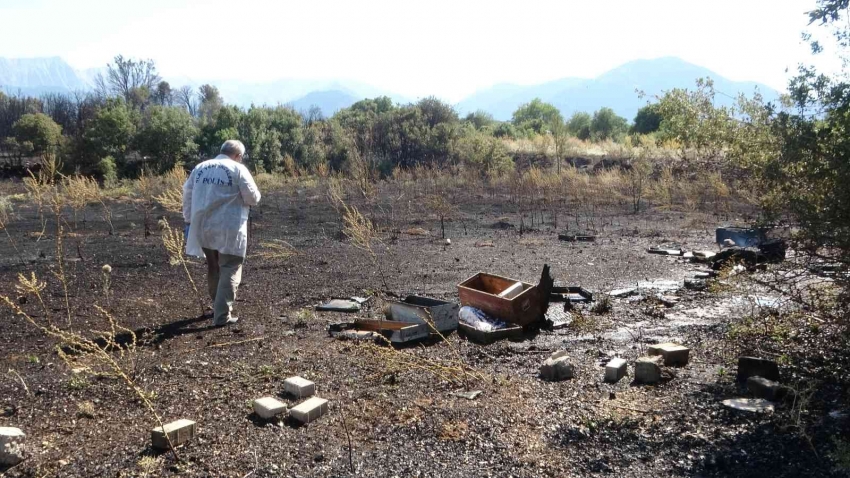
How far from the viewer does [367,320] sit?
19.4 feet

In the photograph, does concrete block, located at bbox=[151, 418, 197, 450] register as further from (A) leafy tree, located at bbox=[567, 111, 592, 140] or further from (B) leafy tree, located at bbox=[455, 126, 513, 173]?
(A) leafy tree, located at bbox=[567, 111, 592, 140]

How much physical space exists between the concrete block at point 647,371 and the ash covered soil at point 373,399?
9cm

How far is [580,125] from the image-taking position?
48125mm

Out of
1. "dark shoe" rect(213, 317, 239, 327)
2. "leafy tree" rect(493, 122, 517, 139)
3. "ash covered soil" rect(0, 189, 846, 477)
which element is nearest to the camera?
"ash covered soil" rect(0, 189, 846, 477)

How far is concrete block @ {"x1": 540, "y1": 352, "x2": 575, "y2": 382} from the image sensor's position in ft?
14.9

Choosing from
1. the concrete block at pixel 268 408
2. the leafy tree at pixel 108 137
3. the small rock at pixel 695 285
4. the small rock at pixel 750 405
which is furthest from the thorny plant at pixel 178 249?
the leafy tree at pixel 108 137

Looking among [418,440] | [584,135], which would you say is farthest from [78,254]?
[584,135]

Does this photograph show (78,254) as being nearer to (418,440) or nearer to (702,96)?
(418,440)

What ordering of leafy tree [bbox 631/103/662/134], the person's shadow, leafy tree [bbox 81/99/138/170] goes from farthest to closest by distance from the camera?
1. leafy tree [bbox 631/103/662/134]
2. leafy tree [bbox 81/99/138/170]
3. the person's shadow

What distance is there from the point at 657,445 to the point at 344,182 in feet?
65.1

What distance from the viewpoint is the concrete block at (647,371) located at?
4.37 metres

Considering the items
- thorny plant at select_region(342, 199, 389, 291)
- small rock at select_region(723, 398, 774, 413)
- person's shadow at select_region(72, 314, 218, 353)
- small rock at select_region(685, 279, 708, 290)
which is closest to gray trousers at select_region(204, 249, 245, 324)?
person's shadow at select_region(72, 314, 218, 353)

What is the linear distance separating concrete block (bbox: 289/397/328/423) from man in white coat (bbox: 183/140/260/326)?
2.38 m

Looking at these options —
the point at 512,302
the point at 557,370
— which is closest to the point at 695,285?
the point at 512,302
